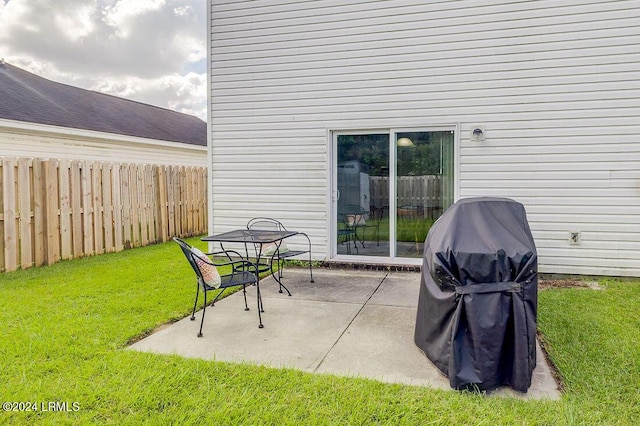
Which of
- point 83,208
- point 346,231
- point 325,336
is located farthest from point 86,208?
point 325,336

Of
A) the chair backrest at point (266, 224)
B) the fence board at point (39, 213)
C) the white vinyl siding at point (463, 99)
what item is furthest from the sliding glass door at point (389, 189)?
the fence board at point (39, 213)

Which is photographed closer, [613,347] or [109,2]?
[613,347]

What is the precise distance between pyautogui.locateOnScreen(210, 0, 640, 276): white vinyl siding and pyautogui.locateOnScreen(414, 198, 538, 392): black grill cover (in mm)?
3330

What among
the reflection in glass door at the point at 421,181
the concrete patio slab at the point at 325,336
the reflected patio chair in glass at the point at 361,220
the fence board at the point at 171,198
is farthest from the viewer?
the fence board at the point at 171,198

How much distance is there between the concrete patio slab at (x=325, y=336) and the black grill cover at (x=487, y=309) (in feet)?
0.52

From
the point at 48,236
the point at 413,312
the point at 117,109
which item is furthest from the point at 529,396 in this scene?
the point at 117,109

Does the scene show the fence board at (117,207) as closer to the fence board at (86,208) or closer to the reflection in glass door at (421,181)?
the fence board at (86,208)

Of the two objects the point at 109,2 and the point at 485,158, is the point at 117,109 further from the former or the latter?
the point at 485,158

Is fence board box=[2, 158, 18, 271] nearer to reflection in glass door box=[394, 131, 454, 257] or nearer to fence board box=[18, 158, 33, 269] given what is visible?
fence board box=[18, 158, 33, 269]

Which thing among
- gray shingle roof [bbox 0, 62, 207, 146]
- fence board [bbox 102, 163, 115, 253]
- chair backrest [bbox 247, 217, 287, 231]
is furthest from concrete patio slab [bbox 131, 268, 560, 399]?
gray shingle roof [bbox 0, 62, 207, 146]

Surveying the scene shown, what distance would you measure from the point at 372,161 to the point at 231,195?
96.6 inches

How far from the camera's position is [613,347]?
3.21 meters

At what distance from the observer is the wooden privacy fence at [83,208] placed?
19.3 feet

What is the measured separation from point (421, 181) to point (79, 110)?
36.1 feet
